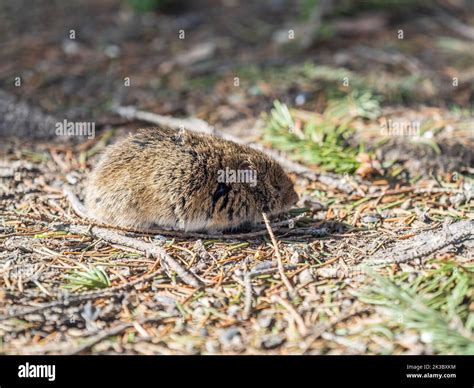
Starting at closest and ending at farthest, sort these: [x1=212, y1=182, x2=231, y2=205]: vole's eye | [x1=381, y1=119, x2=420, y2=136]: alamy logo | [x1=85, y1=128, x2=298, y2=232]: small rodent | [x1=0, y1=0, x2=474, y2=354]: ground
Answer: [x1=0, y1=0, x2=474, y2=354]: ground → [x1=85, y1=128, x2=298, y2=232]: small rodent → [x1=212, y1=182, x2=231, y2=205]: vole's eye → [x1=381, y1=119, x2=420, y2=136]: alamy logo

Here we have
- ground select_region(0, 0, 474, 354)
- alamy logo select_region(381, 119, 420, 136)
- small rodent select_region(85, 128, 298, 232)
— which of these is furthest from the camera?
alamy logo select_region(381, 119, 420, 136)

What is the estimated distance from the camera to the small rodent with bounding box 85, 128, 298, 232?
162 inches

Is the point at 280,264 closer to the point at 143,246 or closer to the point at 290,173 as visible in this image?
the point at 143,246

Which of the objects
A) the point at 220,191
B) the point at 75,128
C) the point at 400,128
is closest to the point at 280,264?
the point at 220,191

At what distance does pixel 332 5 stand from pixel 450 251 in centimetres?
550

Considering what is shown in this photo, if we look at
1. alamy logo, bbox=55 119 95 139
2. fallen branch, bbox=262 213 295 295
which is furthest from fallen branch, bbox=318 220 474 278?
alamy logo, bbox=55 119 95 139

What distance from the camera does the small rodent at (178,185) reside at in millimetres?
4121

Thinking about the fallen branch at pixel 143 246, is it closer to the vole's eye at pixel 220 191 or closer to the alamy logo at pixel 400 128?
the vole's eye at pixel 220 191

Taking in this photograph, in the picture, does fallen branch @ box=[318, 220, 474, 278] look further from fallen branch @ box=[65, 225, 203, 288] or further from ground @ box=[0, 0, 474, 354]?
fallen branch @ box=[65, 225, 203, 288]
